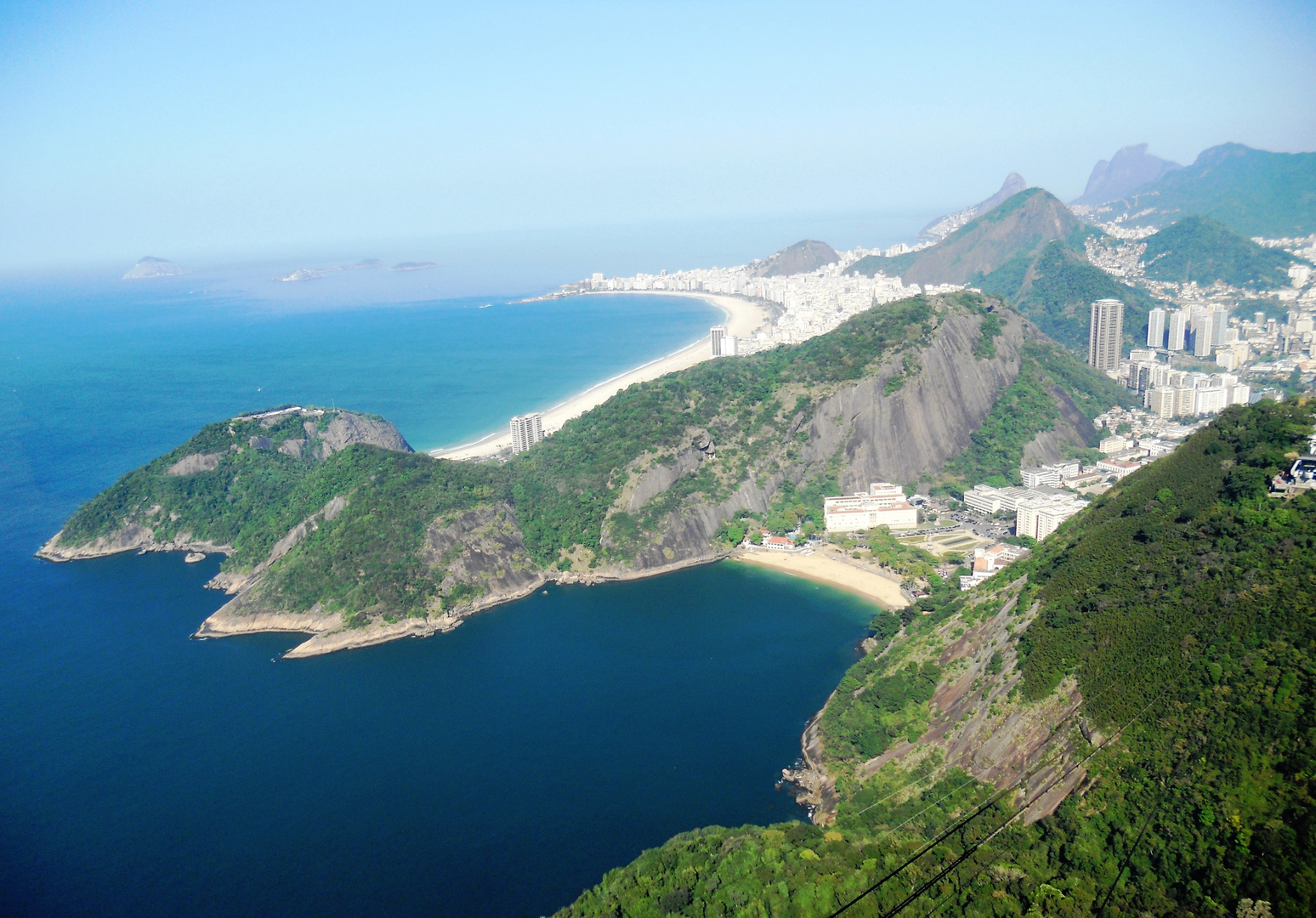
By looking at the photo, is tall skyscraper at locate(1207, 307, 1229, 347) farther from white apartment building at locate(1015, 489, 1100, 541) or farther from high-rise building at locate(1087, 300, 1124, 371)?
white apartment building at locate(1015, 489, 1100, 541)

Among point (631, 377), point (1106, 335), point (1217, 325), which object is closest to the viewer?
point (1106, 335)

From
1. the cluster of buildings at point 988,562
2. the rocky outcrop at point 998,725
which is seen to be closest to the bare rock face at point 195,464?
the cluster of buildings at point 988,562

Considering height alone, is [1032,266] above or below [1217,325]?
above

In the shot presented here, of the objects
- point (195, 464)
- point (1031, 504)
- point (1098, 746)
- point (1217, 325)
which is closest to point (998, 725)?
point (1098, 746)

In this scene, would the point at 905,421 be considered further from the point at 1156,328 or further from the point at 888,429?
the point at 1156,328

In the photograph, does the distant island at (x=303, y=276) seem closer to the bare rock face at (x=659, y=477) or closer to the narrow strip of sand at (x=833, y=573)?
the bare rock face at (x=659, y=477)

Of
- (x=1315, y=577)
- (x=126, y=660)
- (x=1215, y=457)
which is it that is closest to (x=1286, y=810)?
(x=1315, y=577)

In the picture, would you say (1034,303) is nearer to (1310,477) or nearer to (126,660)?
(1310,477)
